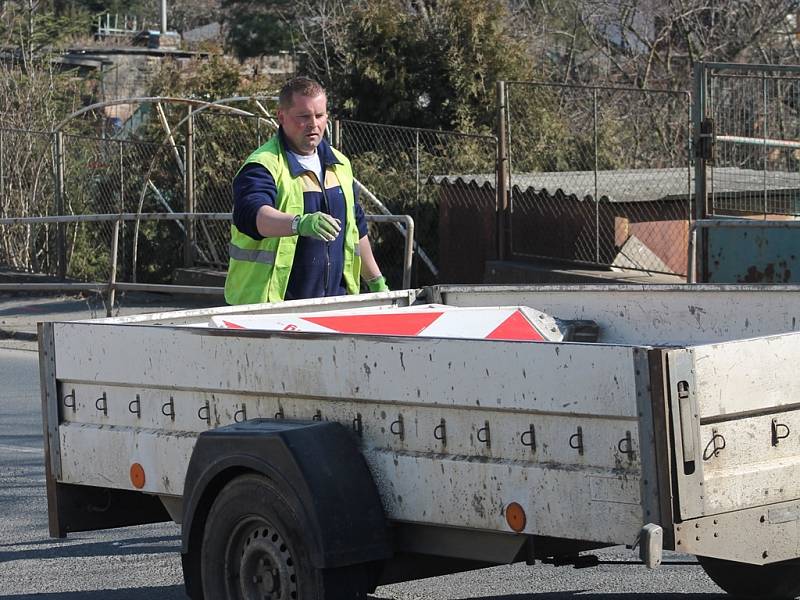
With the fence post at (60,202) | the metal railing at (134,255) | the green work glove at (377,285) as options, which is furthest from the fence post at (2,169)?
the green work glove at (377,285)

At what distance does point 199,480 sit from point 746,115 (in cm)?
885

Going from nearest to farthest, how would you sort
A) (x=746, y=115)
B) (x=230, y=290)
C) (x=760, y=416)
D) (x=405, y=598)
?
1. (x=760, y=416)
2. (x=405, y=598)
3. (x=230, y=290)
4. (x=746, y=115)

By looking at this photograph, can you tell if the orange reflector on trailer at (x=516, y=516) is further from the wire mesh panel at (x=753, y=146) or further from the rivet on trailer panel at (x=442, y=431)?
the wire mesh panel at (x=753, y=146)

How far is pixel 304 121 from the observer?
6098 mm

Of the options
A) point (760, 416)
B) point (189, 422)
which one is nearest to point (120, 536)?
point (189, 422)

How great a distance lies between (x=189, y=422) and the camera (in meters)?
4.69

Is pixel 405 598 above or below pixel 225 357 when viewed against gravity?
below

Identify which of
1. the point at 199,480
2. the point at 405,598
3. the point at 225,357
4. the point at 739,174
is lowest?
the point at 405,598

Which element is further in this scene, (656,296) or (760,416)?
(656,296)

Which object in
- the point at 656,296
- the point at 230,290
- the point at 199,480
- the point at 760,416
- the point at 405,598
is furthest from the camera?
A: the point at 230,290

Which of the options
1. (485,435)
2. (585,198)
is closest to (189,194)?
(585,198)

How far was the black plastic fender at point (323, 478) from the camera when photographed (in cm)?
406

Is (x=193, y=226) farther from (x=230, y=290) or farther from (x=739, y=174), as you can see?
(x=230, y=290)

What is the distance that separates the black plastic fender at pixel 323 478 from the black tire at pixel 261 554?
0.06 meters
